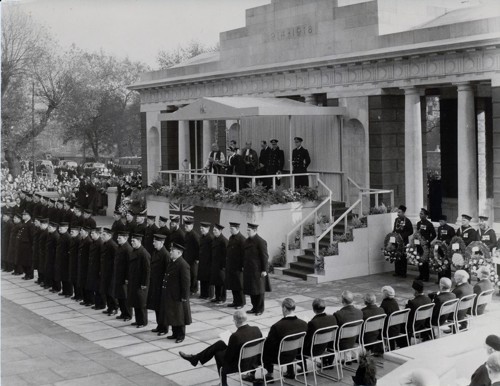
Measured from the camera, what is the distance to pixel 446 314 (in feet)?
35.7

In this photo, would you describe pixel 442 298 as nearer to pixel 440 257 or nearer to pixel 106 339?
pixel 440 257

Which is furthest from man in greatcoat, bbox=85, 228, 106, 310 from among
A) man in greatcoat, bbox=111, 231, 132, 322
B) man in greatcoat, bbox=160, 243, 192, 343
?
man in greatcoat, bbox=160, 243, 192, 343

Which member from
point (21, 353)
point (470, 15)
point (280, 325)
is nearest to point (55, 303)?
point (21, 353)

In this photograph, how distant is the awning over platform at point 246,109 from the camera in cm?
1959

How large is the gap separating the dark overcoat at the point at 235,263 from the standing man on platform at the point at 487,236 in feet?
18.5

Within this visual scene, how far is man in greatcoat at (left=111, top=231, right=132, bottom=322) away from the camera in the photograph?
45.0 feet

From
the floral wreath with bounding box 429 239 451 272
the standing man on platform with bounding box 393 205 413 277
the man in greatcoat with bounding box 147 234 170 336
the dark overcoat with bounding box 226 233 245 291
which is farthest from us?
the standing man on platform with bounding box 393 205 413 277

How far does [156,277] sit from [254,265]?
2427mm

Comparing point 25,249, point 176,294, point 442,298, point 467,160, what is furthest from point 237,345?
point 467,160

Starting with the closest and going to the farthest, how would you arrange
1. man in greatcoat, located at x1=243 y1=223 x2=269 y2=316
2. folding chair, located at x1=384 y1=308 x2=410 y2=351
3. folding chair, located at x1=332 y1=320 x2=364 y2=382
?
folding chair, located at x1=332 y1=320 x2=364 y2=382 < folding chair, located at x1=384 y1=308 x2=410 y2=351 < man in greatcoat, located at x1=243 y1=223 x2=269 y2=316

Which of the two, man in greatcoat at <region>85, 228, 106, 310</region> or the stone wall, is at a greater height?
the stone wall

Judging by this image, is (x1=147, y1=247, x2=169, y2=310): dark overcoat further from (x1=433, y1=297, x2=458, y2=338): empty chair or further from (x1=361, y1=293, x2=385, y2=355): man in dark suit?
(x1=433, y1=297, x2=458, y2=338): empty chair

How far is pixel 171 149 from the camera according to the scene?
102 ft

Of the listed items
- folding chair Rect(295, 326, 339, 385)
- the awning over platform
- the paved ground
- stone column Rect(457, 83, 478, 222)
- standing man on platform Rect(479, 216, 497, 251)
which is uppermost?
the awning over platform
